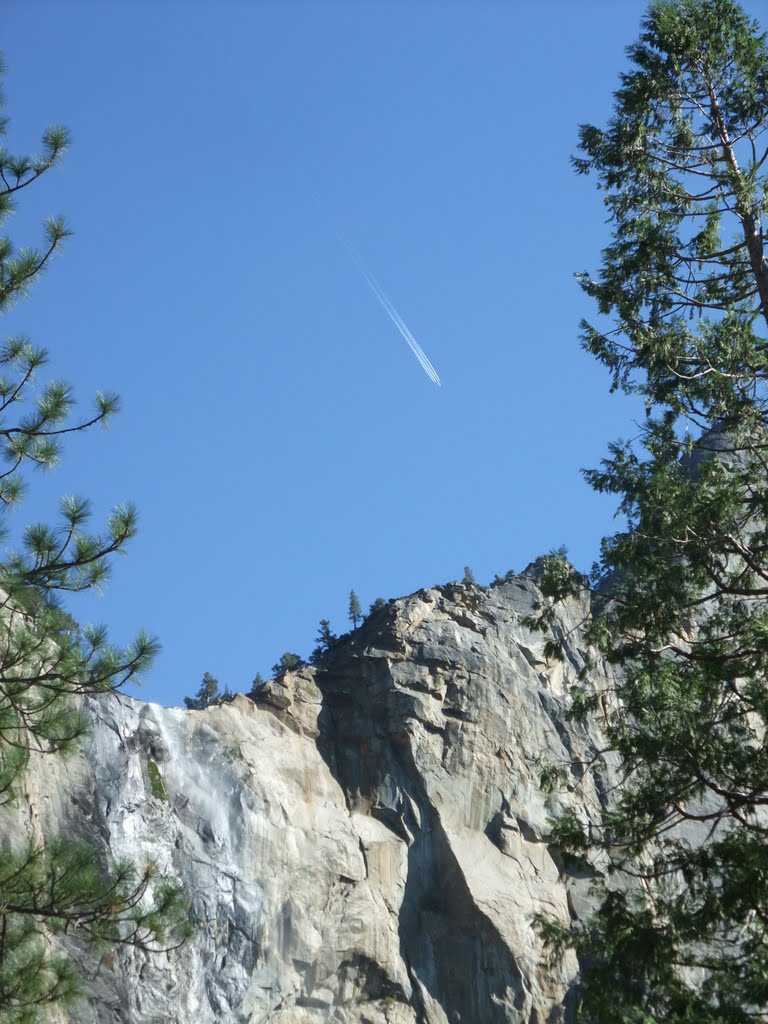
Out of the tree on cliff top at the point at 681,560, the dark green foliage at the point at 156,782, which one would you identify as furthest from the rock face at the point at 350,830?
the tree on cliff top at the point at 681,560

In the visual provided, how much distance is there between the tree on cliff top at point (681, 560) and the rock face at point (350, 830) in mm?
10034

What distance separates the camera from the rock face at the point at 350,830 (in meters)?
26.8

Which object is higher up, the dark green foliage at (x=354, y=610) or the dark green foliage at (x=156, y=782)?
the dark green foliage at (x=354, y=610)

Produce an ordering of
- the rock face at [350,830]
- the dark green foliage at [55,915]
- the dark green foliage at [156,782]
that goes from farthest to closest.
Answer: the dark green foliage at [156,782]
the rock face at [350,830]
the dark green foliage at [55,915]

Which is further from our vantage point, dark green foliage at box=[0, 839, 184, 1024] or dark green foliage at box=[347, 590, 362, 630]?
dark green foliage at box=[347, 590, 362, 630]

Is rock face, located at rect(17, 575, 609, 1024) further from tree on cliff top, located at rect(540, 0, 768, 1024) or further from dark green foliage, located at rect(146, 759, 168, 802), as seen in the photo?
tree on cliff top, located at rect(540, 0, 768, 1024)

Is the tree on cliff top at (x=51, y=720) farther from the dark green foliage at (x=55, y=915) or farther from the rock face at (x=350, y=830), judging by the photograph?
the rock face at (x=350, y=830)

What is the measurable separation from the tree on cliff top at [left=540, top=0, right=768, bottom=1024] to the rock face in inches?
395

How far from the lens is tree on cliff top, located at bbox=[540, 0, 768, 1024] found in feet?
42.9

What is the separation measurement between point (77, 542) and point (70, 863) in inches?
107

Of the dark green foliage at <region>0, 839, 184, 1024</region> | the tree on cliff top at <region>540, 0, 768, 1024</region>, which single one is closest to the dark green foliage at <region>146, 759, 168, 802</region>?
the tree on cliff top at <region>540, 0, 768, 1024</region>

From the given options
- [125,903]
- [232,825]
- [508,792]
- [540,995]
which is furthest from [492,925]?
[125,903]

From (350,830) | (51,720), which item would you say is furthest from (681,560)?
(350,830)

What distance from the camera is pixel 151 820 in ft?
93.5
